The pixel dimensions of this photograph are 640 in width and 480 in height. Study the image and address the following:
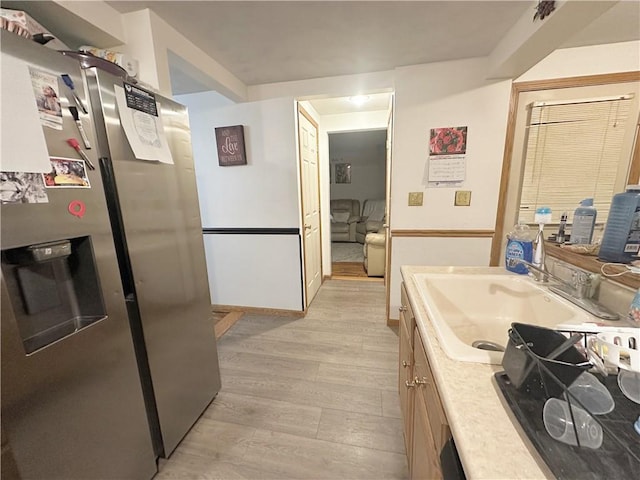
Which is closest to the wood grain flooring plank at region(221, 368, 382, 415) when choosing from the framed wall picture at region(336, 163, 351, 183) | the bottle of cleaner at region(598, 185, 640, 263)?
the bottle of cleaner at region(598, 185, 640, 263)

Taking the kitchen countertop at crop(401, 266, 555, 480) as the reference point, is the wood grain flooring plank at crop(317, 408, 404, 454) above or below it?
below

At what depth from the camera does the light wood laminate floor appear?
4.08 feet

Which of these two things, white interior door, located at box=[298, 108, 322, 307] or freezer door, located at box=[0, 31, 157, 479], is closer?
freezer door, located at box=[0, 31, 157, 479]

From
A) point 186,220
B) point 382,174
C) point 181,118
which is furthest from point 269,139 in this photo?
point 382,174

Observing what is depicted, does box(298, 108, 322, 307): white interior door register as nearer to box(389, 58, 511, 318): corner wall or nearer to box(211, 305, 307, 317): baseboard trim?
box(211, 305, 307, 317): baseboard trim

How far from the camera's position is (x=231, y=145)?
246 centimetres

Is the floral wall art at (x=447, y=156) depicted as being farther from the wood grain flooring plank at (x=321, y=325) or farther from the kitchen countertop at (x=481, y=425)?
the kitchen countertop at (x=481, y=425)

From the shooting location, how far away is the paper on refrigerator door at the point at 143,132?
3.26 ft

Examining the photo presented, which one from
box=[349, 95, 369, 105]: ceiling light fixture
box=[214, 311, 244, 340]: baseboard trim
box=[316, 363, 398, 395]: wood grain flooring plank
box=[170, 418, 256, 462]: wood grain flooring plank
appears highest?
box=[349, 95, 369, 105]: ceiling light fixture

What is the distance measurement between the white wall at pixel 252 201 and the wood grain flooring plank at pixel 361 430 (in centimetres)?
129

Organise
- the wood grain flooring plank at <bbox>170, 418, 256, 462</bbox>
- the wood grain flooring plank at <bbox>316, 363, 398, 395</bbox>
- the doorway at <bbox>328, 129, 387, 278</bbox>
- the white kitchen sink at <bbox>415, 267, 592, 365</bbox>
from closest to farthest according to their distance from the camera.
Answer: the white kitchen sink at <bbox>415, 267, 592, 365</bbox> < the wood grain flooring plank at <bbox>170, 418, 256, 462</bbox> < the wood grain flooring plank at <bbox>316, 363, 398, 395</bbox> < the doorway at <bbox>328, 129, 387, 278</bbox>

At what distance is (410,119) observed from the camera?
207cm

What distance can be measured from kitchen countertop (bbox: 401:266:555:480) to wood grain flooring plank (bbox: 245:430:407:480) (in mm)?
950

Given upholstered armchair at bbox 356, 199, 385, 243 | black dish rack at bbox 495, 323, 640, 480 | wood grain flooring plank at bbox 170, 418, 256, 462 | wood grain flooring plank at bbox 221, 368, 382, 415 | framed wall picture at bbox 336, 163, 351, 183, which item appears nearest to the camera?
black dish rack at bbox 495, 323, 640, 480
